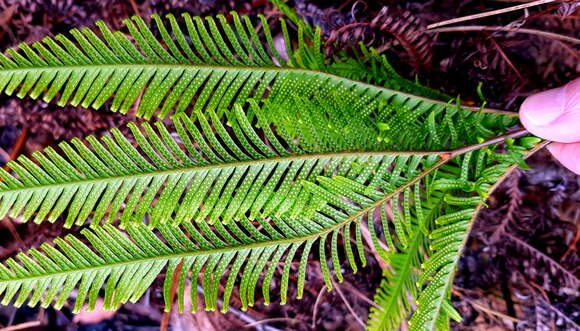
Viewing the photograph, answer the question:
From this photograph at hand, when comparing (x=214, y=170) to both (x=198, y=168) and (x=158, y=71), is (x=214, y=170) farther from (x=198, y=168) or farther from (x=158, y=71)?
(x=158, y=71)

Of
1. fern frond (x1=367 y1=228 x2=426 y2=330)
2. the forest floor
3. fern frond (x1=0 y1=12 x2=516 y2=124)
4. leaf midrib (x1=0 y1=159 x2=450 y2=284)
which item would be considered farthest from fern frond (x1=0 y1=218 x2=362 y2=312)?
the forest floor

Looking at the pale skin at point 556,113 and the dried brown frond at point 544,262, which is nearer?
the pale skin at point 556,113

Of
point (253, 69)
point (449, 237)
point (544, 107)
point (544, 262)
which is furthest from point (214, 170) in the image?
point (544, 262)

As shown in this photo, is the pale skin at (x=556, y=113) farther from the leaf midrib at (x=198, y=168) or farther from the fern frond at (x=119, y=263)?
the fern frond at (x=119, y=263)

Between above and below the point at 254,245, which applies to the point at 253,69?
above

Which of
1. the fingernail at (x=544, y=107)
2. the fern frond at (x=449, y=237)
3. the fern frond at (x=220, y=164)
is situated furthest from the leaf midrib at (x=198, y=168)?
the fingernail at (x=544, y=107)

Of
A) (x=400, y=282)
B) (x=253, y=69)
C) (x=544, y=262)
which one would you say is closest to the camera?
(x=253, y=69)
